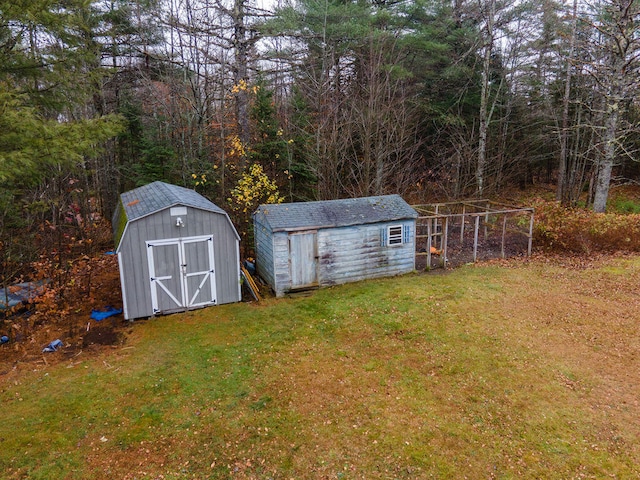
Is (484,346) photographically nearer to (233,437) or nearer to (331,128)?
(233,437)

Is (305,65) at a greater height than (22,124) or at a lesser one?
greater

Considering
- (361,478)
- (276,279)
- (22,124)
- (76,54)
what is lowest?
(361,478)

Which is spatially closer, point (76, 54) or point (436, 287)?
point (76, 54)

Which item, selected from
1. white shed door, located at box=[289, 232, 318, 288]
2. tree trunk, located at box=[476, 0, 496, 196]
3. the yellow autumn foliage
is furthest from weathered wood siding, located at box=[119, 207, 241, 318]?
tree trunk, located at box=[476, 0, 496, 196]

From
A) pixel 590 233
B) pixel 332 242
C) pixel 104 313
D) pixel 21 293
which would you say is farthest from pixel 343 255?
pixel 590 233

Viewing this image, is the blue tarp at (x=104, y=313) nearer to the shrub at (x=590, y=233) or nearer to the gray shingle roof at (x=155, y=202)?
the gray shingle roof at (x=155, y=202)

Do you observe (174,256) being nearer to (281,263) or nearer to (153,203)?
(153,203)

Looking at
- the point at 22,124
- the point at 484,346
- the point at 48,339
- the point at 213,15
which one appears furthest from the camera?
the point at 213,15

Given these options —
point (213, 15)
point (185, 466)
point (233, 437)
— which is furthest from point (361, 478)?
point (213, 15)
